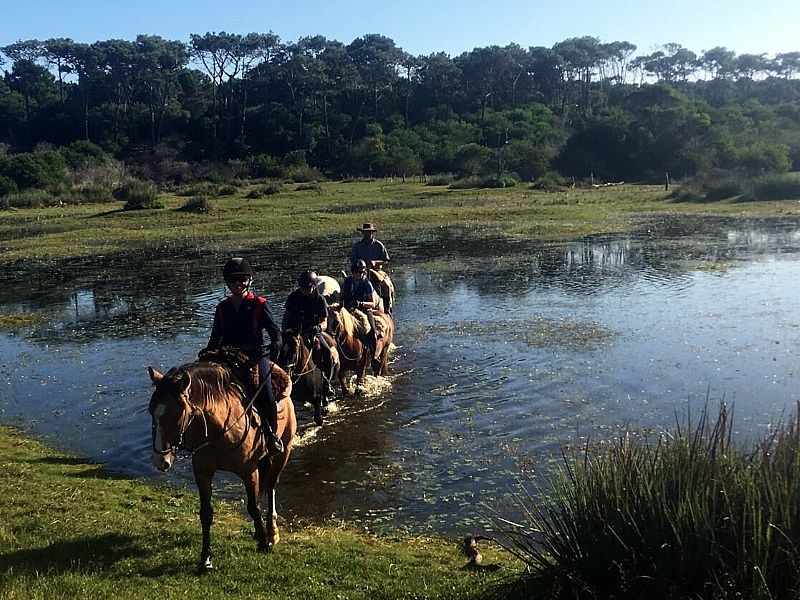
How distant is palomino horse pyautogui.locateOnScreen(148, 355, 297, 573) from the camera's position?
21.0 feet

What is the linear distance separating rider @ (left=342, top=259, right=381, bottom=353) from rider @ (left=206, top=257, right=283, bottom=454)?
630 cm

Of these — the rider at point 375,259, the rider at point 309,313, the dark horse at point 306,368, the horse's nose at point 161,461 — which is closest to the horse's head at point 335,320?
the dark horse at point 306,368

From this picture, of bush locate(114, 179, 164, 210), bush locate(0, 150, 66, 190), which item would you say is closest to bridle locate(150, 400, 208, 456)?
bush locate(114, 179, 164, 210)

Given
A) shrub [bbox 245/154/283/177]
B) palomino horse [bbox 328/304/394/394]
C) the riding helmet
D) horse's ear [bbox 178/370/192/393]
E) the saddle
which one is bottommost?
palomino horse [bbox 328/304/394/394]

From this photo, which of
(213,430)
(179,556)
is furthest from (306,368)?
(213,430)

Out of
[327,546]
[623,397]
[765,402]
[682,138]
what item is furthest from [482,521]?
[682,138]

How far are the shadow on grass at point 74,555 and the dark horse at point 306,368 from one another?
328cm

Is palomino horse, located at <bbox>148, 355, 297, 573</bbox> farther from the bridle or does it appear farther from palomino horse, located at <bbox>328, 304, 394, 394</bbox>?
palomino horse, located at <bbox>328, 304, 394, 394</bbox>

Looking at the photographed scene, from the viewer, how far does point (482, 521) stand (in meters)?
8.90

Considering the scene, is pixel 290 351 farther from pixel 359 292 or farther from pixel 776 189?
pixel 776 189

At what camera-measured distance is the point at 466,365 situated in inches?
610

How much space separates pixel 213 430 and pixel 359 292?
26.6 ft

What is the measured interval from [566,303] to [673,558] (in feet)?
52.8

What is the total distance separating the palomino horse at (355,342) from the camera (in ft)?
43.8
